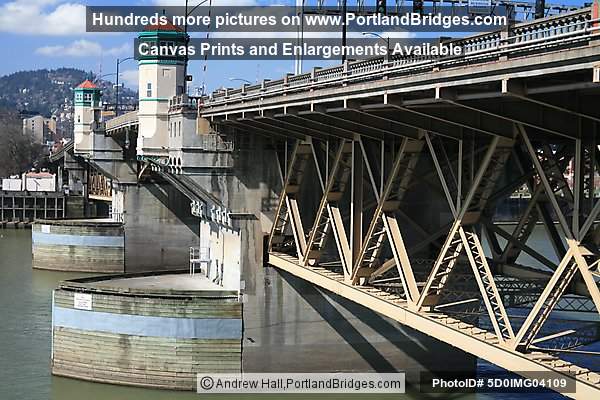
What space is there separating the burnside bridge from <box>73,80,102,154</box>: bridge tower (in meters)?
37.0

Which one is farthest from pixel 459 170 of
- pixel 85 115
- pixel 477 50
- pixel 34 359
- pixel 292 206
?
pixel 85 115

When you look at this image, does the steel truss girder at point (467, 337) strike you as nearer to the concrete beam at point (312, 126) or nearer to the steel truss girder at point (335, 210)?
the steel truss girder at point (335, 210)

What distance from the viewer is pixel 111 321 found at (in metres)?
30.0

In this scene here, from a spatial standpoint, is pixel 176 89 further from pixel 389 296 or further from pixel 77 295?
pixel 389 296

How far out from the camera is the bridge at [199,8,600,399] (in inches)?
596

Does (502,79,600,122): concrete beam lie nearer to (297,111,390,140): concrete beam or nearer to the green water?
(297,111,390,140): concrete beam

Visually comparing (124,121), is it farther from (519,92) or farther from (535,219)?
(519,92)

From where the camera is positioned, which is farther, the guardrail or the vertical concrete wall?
the vertical concrete wall

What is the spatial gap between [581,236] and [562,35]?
363cm

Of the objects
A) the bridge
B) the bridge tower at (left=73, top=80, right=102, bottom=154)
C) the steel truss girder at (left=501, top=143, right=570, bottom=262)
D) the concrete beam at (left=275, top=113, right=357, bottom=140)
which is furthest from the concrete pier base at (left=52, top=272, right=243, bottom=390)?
the bridge tower at (left=73, top=80, right=102, bottom=154)

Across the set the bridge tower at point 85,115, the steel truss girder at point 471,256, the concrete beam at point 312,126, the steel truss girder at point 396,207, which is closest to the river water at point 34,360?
the steel truss girder at point 396,207

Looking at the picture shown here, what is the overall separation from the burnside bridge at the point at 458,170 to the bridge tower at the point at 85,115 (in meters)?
37.0

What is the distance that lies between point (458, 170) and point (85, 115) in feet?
179

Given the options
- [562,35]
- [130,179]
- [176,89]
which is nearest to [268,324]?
[176,89]
